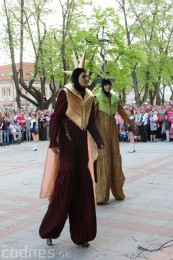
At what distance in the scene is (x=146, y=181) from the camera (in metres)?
7.82

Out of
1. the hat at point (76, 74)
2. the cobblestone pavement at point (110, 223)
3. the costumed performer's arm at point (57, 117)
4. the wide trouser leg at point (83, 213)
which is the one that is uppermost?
the hat at point (76, 74)

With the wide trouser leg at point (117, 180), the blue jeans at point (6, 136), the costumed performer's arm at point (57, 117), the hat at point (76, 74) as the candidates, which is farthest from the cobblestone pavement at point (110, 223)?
the blue jeans at point (6, 136)

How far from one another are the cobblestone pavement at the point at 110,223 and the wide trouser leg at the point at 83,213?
152 millimetres

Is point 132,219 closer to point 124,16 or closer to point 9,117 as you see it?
point 9,117

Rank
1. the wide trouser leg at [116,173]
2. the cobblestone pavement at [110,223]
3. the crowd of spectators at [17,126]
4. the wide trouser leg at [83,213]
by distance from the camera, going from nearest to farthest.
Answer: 1. the cobblestone pavement at [110,223]
2. the wide trouser leg at [83,213]
3. the wide trouser leg at [116,173]
4. the crowd of spectators at [17,126]

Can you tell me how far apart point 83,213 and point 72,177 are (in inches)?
16.4

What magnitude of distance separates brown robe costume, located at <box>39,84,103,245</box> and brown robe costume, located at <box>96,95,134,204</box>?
1.91 metres

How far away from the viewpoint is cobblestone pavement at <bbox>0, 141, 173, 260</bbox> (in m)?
3.97

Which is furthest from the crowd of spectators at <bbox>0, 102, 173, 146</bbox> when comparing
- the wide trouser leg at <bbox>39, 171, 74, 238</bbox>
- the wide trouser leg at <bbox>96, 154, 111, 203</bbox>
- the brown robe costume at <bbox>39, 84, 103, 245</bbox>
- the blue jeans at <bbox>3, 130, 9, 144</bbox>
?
the wide trouser leg at <bbox>39, 171, 74, 238</bbox>

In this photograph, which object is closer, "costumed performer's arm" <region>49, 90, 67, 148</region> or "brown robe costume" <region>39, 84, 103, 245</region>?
"brown robe costume" <region>39, 84, 103, 245</region>

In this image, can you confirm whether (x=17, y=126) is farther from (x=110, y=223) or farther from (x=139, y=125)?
(x=110, y=223)

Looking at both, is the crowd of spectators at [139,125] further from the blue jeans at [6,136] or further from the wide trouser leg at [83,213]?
the wide trouser leg at [83,213]

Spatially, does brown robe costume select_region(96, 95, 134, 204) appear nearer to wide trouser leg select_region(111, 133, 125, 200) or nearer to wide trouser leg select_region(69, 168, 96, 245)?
wide trouser leg select_region(111, 133, 125, 200)

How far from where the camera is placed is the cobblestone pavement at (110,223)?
3.97m
